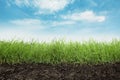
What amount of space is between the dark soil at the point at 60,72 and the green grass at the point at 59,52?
52 cm

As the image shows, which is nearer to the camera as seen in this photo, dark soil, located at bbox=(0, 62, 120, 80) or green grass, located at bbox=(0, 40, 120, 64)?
dark soil, located at bbox=(0, 62, 120, 80)

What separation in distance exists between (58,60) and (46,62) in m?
0.27

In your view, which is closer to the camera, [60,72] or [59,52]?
[60,72]

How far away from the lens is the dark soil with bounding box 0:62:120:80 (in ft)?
16.0

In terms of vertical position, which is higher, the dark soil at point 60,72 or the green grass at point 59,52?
the green grass at point 59,52

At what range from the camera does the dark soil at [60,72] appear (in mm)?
4867

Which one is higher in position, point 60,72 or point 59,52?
point 59,52

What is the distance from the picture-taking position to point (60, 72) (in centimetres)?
509

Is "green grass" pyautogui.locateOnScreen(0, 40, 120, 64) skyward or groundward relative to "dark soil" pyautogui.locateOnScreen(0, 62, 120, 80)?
skyward

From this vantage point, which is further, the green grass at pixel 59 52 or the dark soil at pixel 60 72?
the green grass at pixel 59 52

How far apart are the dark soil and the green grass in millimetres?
523

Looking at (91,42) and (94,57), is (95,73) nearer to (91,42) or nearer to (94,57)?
(94,57)

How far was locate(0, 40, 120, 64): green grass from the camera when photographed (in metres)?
6.17

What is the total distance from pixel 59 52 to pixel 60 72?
1322 millimetres
